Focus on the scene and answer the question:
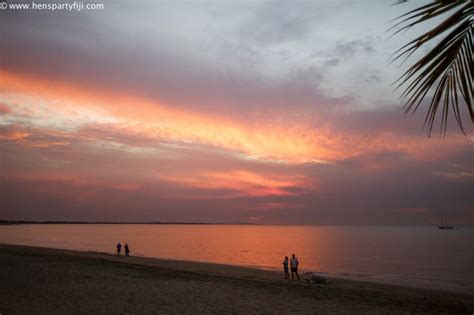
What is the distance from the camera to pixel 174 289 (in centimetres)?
1515

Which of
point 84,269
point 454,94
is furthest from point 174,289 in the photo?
point 454,94

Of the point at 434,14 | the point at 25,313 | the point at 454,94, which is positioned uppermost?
the point at 434,14

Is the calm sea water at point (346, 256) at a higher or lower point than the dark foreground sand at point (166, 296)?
lower

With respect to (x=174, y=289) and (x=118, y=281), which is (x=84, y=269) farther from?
(x=174, y=289)

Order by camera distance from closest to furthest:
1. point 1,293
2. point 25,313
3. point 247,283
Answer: point 25,313, point 1,293, point 247,283

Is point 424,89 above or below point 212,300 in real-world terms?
above

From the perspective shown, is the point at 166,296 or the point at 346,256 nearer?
the point at 166,296

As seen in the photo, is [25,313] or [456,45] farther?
[25,313]

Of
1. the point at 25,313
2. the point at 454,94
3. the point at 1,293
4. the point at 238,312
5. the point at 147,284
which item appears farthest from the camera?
the point at 147,284

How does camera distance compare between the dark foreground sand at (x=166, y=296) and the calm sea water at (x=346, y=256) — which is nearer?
the dark foreground sand at (x=166, y=296)

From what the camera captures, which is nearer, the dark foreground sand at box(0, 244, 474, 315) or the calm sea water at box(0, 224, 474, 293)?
the dark foreground sand at box(0, 244, 474, 315)

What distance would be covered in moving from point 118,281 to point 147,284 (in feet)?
4.81

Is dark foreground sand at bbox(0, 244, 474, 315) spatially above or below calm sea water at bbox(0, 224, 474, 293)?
above

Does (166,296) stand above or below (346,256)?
above
